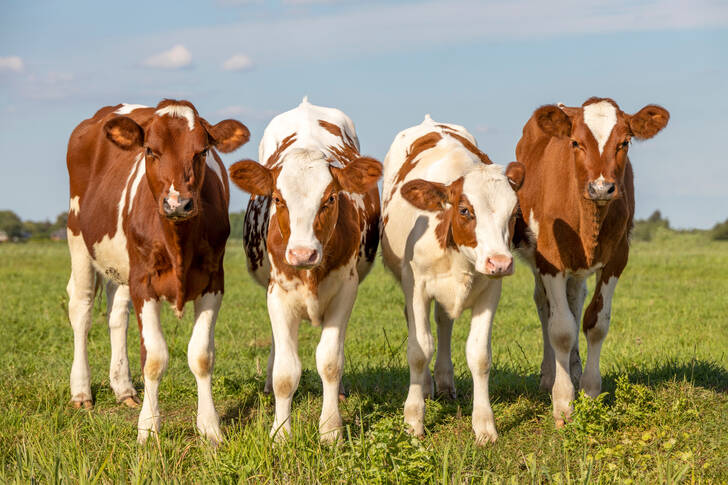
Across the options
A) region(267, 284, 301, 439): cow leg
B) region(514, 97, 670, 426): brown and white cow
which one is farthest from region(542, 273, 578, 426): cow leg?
region(267, 284, 301, 439): cow leg

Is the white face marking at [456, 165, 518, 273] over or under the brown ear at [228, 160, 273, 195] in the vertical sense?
under

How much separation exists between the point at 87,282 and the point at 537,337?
6626 millimetres

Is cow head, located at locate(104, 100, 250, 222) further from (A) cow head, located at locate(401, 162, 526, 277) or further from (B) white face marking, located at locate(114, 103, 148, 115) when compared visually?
(B) white face marking, located at locate(114, 103, 148, 115)

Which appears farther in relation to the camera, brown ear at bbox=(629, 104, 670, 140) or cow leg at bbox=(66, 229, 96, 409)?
cow leg at bbox=(66, 229, 96, 409)

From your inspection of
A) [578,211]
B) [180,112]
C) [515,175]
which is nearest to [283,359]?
[180,112]

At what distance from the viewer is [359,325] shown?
13.9 m

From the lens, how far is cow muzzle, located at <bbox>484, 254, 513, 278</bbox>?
6.07 meters

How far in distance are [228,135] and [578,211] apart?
119 inches

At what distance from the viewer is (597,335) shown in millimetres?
7664

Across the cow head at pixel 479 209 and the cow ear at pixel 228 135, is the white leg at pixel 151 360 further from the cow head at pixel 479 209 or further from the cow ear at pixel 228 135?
the cow head at pixel 479 209

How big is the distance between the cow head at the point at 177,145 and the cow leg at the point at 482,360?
239 centimetres

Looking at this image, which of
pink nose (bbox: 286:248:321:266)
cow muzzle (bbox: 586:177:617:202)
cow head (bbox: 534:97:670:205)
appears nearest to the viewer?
pink nose (bbox: 286:248:321:266)

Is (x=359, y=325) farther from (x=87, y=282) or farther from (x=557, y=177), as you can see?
(x=557, y=177)

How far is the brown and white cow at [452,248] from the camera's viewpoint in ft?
21.1
